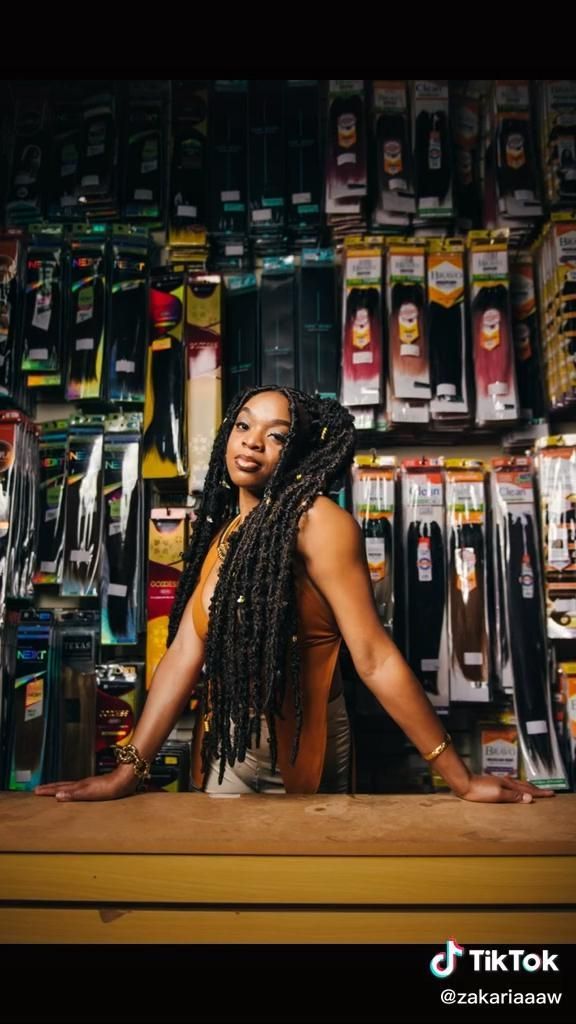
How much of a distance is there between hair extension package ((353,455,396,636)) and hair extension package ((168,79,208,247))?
1.18 m

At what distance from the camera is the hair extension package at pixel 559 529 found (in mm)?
2387

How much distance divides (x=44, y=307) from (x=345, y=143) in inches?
53.5

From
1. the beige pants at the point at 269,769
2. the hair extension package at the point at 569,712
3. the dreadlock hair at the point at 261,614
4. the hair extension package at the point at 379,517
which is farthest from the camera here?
the hair extension package at the point at 379,517

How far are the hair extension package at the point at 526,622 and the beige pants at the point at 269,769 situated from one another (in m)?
0.87

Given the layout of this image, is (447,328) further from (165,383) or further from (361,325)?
(165,383)

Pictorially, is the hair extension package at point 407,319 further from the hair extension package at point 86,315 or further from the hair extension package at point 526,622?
the hair extension package at point 86,315

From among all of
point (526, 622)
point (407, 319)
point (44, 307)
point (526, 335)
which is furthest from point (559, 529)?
point (44, 307)

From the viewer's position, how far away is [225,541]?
5.82 ft

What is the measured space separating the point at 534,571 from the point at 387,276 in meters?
1.25

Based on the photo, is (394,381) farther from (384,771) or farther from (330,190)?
(384,771)

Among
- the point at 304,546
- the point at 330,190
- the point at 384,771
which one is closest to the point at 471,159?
the point at 330,190

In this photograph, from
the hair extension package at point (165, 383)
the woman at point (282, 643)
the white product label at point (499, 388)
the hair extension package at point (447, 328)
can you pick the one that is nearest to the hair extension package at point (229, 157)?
the hair extension package at point (165, 383)

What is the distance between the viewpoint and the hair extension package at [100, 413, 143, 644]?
2445 millimetres

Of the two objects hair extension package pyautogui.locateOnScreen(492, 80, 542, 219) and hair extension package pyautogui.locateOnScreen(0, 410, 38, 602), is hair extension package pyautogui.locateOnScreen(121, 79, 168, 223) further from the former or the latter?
hair extension package pyautogui.locateOnScreen(492, 80, 542, 219)
